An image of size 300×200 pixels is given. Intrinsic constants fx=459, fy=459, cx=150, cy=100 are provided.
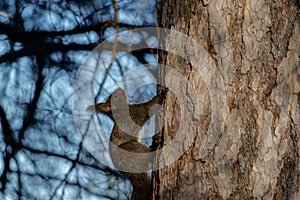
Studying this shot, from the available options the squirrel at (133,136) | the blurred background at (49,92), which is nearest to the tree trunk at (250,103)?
the squirrel at (133,136)

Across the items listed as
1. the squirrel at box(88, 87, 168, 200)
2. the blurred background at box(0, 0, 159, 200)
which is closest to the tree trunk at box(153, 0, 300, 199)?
the squirrel at box(88, 87, 168, 200)

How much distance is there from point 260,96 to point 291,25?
12 centimetres

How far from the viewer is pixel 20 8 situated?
1636mm

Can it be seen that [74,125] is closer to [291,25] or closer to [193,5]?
[193,5]

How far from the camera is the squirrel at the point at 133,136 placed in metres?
1.00

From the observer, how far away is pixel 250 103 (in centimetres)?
74

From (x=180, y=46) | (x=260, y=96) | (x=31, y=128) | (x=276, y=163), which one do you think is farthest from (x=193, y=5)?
(x=31, y=128)

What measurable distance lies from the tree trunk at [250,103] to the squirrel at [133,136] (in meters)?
0.21

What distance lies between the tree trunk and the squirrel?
8.2 inches

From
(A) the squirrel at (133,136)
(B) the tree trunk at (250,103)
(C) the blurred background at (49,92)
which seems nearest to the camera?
(B) the tree trunk at (250,103)

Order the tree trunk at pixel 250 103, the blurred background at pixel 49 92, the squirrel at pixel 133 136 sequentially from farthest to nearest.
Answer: the blurred background at pixel 49 92, the squirrel at pixel 133 136, the tree trunk at pixel 250 103

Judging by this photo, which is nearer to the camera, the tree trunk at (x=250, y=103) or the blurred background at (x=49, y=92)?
the tree trunk at (x=250, y=103)

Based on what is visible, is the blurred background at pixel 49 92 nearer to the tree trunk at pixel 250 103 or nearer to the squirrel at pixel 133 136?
the squirrel at pixel 133 136

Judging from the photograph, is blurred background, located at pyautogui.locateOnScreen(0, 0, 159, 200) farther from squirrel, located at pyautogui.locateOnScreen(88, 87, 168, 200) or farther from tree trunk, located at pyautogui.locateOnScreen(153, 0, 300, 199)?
tree trunk, located at pyautogui.locateOnScreen(153, 0, 300, 199)
